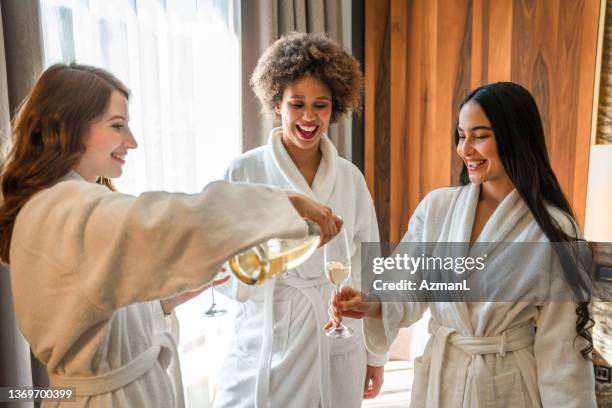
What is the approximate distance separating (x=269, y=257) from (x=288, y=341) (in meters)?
0.82

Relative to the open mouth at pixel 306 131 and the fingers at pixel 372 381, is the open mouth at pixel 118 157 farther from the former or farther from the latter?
the fingers at pixel 372 381

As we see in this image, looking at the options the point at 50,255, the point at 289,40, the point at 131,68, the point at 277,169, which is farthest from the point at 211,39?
the point at 50,255

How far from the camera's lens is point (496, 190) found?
1383 mm

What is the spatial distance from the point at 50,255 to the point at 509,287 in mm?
1040

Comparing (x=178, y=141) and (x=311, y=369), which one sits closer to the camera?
(x=311, y=369)

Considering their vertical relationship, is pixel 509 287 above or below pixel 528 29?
below

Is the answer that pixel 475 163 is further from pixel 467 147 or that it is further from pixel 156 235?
pixel 156 235

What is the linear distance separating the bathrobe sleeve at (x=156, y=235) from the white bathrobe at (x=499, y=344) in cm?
70

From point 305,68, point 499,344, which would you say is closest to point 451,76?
point 305,68

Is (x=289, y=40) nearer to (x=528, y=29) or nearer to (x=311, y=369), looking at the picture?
(x=311, y=369)

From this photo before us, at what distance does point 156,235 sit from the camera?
0.75 m

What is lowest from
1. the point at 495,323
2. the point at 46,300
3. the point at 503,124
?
the point at 495,323

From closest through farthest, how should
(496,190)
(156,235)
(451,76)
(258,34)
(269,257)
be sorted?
(156,235)
(269,257)
(496,190)
(258,34)
(451,76)

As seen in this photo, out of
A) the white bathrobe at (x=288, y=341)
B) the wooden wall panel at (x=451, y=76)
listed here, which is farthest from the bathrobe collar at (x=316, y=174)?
the wooden wall panel at (x=451, y=76)
